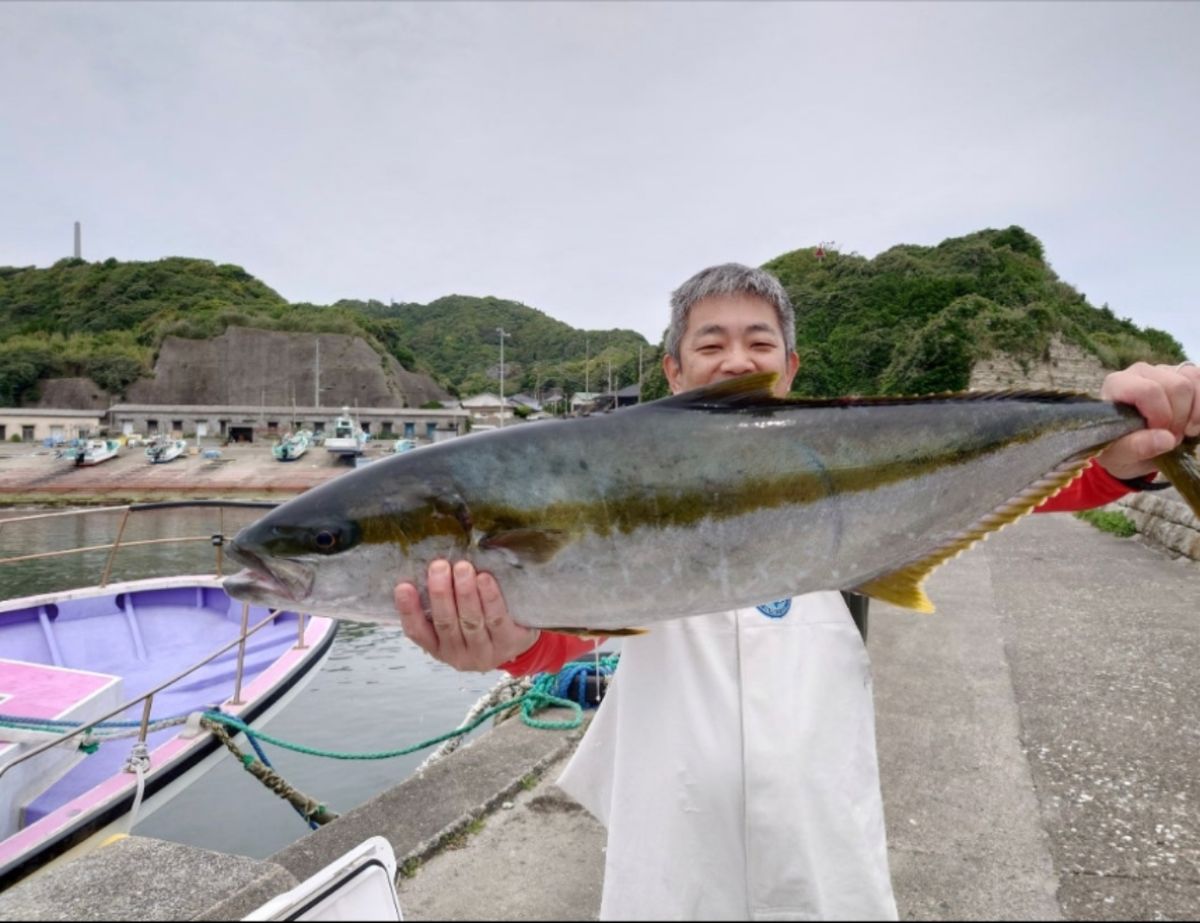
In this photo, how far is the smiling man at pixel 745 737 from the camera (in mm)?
1781

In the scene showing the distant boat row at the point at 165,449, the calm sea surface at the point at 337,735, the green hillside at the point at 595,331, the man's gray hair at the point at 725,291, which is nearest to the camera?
the man's gray hair at the point at 725,291

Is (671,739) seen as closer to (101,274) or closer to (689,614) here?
(689,614)

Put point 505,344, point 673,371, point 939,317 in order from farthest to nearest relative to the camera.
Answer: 1. point 505,344
2. point 939,317
3. point 673,371

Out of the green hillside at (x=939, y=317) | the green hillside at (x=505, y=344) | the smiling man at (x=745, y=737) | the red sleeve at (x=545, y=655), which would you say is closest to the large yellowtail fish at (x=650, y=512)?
the smiling man at (x=745, y=737)

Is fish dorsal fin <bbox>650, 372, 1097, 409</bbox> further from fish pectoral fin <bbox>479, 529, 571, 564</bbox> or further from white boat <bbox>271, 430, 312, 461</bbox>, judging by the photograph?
white boat <bbox>271, 430, 312, 461</bbox>

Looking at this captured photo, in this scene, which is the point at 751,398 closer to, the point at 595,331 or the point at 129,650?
the point at 129,650

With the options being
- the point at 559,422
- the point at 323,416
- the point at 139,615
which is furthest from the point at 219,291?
the point at 559,422

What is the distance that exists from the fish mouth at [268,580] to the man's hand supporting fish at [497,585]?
25 cm

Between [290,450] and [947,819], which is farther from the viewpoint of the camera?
[290,450]

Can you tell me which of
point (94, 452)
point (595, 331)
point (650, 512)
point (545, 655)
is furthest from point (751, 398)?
point (595, 331)

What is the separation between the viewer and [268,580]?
1.86 m

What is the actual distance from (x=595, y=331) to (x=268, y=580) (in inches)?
5626

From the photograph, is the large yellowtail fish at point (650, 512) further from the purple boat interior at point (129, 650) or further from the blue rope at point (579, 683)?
the purple boat interior at point (129, 650)

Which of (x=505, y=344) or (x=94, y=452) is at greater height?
(x=505, y=344)
